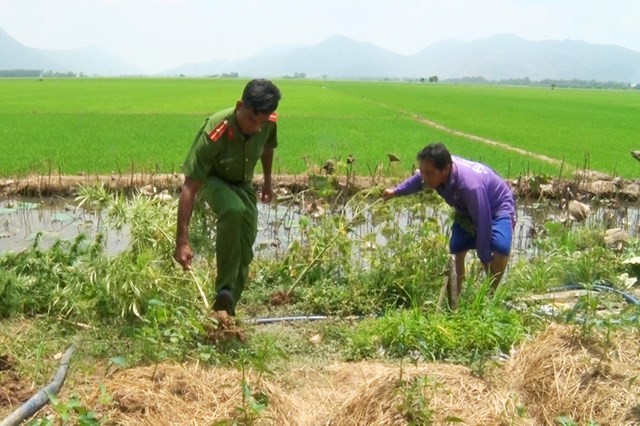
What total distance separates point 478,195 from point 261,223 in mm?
4000

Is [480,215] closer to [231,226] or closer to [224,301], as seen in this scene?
[231,226]

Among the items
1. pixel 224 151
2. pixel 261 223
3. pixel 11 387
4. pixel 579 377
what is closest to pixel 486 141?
pixel 261 223

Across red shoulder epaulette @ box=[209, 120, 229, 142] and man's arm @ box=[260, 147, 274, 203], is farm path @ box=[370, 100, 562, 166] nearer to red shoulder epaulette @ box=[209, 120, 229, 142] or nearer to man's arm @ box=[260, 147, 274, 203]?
man's arm @ box=[260, 147, 274, 203]

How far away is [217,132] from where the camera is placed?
3.57 metres

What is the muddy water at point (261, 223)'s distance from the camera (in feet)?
22.2

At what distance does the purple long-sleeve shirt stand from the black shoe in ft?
4.47

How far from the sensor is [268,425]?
256 cm

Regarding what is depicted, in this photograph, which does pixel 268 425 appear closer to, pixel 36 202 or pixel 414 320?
pixel 414 320

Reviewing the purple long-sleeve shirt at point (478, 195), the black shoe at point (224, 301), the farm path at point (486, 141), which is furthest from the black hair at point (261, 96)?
the farm path at point (486, 141)

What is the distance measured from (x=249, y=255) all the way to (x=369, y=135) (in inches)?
464

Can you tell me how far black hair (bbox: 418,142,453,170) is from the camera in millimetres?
3953

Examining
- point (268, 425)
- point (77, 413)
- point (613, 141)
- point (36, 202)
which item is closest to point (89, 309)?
point (77, 413)

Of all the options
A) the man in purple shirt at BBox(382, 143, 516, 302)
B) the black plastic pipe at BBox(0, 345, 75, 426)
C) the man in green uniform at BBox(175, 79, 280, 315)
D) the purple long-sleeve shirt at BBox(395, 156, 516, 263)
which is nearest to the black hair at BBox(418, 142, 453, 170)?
the man in purple shirt at BBox(382, 143, 516, 302)

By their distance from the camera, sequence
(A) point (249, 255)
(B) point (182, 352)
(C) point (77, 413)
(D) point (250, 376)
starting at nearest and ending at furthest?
(C) point (77, 413) → (D) point (250, 376) → (B) point (182, 352) → (A) point (249, 255)
